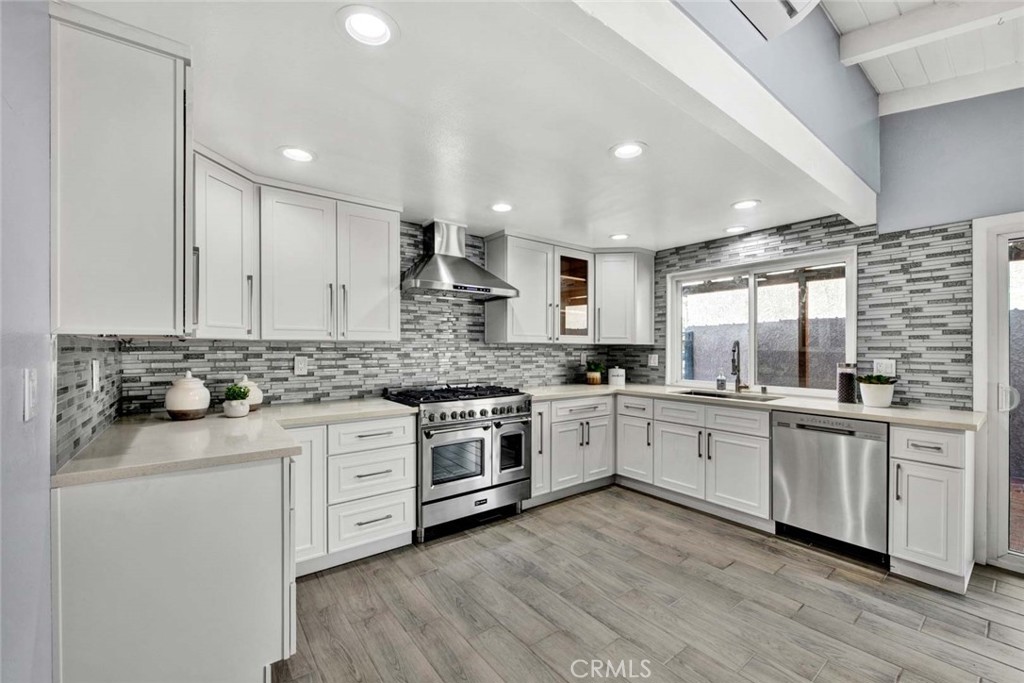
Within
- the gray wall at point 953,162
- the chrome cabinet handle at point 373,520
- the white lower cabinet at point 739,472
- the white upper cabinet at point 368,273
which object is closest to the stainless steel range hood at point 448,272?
the white upper cabinet at point 368,273

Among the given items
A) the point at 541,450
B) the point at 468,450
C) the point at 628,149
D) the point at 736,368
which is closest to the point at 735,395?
the point at 736,368

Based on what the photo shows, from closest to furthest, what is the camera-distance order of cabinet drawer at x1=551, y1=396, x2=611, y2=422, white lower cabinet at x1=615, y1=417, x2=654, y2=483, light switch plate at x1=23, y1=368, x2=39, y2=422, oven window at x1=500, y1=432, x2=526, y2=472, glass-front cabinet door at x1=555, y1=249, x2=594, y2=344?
light switch plate at x1=23, y1=368, x2=39, y2=422
oven window at x1=500, y1=432, x2=526, y2=472
cabinet drawer at x1=551, y1=396, x2=611, y2=422
white lower cabinet at x1=615, y1=417, x2=654, y2=483
glass-front cabinet door at x1=555, y1=249, x2=594, y2=344

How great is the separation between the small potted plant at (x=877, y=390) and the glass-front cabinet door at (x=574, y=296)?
2.10 meters

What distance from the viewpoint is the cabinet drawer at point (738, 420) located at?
2.97m

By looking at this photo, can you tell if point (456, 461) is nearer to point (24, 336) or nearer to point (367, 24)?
point (24, 336)

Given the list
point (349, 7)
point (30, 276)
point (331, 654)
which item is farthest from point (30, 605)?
point (349, 7)

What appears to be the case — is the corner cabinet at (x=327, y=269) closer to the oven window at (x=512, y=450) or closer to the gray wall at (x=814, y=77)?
the oven window at (x=512, y=450)

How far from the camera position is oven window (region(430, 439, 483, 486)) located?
2.87 m

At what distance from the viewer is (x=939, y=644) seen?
1.85 m

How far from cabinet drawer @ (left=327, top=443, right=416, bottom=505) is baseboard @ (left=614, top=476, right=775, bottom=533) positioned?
81.5 inches

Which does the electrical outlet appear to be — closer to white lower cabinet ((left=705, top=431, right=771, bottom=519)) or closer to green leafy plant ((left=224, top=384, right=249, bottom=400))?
white lower cabinet ((left=705, top=431, right=771, bottom=519))

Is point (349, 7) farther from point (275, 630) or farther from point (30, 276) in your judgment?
point (275, 630)

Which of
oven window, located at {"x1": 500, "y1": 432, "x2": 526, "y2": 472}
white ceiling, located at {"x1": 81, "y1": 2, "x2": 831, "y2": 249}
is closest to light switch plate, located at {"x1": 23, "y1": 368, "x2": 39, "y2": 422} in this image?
white ceiling, located at {"x1": 81, "y1": 2, "x2": 831, "y2": 249}

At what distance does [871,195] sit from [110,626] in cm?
424
